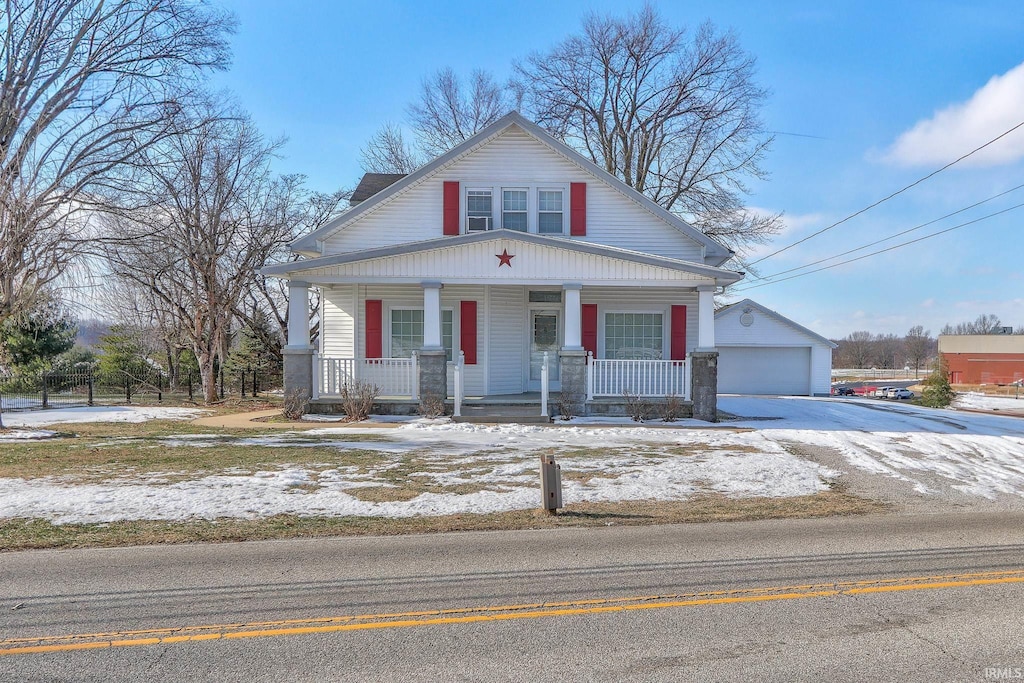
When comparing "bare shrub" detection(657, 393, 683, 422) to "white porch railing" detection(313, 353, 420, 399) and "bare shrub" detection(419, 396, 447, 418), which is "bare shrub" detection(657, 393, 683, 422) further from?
"white porch railing" detection(313, 353, 420, 399)

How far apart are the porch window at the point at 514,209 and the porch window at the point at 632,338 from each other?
3.59m

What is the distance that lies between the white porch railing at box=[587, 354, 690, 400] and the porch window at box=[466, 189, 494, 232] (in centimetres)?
493

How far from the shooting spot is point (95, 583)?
5203mm

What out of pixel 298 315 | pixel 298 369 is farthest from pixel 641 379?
pixel 298 315

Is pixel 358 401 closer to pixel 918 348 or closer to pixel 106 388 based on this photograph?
pixel 106 388

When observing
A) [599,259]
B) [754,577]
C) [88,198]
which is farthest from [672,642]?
[88,198]

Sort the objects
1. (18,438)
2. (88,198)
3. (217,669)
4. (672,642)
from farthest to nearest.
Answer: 1. (88,198)
2. (18,438)
3. (672,642)
4. (217,669)

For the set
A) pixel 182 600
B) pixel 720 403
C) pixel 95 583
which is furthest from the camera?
pixel 720 403

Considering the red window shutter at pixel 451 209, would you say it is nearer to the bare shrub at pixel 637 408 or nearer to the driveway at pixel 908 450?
the bare shrub at pixel 637 408

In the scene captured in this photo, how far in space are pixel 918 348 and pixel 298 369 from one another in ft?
420

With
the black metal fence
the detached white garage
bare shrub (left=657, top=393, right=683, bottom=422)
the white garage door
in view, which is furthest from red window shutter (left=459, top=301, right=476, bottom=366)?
the white garage door

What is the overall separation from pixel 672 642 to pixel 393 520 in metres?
3.74

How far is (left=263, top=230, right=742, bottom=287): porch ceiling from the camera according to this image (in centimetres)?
1501

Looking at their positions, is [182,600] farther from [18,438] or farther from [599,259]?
[599,259]
